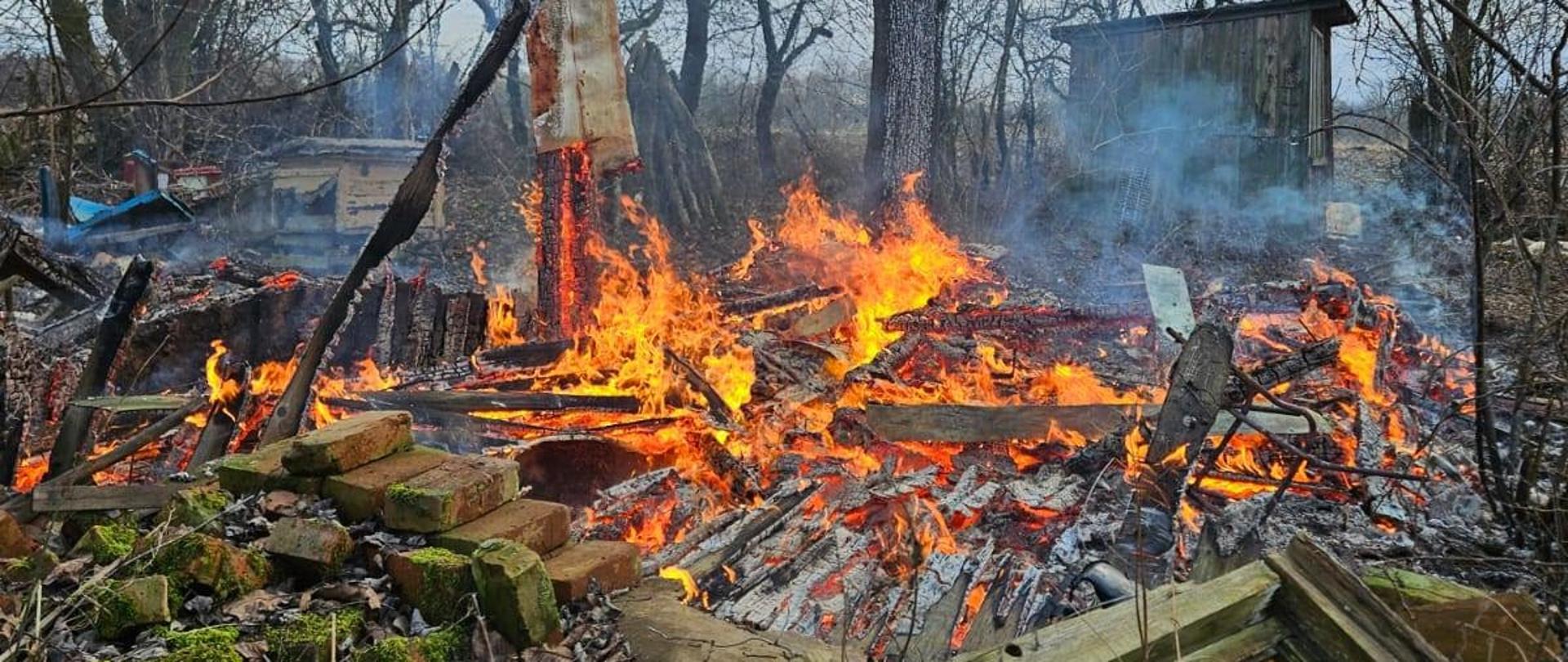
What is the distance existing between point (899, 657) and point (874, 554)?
1.22 metres

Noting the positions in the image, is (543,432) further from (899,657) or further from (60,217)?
(60,217)

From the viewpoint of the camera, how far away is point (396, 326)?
718 cm

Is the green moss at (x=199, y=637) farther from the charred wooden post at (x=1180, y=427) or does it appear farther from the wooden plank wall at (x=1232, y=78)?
the wooden plank wall at (x=1232, y=78)

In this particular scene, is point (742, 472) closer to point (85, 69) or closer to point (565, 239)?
point (565, 239)

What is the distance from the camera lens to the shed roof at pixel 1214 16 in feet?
42.5

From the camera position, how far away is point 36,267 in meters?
5.68

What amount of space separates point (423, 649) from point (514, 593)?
0.88 feet

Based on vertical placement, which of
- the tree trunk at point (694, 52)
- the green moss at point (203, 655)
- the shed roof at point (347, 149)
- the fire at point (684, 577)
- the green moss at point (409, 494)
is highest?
the tree trunk at point (694, 52)

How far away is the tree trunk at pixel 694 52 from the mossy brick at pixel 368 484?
51.3ft

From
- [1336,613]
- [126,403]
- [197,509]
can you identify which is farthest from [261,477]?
[1336,613]

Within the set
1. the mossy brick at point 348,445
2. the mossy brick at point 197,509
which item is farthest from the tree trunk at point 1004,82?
the mossy brick at point 197,509

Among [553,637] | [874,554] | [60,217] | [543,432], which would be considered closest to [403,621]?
[553,637]

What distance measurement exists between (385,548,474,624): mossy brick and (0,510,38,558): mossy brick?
179 centimetres

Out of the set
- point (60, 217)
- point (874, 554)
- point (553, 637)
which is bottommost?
point (874, 554)
